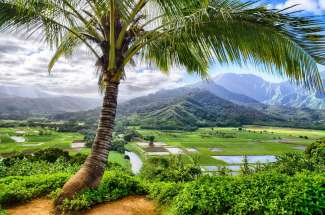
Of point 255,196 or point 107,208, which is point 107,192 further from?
point 255,196

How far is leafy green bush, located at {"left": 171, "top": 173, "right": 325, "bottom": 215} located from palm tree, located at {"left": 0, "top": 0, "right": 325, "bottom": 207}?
1439 mm

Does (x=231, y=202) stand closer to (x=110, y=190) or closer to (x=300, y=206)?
(x=300, y=206)

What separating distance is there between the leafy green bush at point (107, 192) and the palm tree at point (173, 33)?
6.7 inches

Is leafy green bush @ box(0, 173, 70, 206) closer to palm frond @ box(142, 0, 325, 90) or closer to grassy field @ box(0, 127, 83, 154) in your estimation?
palm frond @ box(142, 0, 325, 90)

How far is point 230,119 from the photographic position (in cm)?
11019

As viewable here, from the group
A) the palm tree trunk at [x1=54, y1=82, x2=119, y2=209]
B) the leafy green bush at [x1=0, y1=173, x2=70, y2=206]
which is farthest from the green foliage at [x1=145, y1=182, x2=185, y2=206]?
the leafy green bush at [x1=0, y1=173, x2=70, y2=206]

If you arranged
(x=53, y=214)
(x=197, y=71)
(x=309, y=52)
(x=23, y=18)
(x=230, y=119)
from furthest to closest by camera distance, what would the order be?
(x=230, y=119) < (x=197, y=71) < (x=23, y=18) < (x=53, y=214) < (x=309, y=52)

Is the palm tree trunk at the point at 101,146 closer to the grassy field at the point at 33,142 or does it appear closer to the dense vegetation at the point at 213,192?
the dense vegetation at the point at 213,192

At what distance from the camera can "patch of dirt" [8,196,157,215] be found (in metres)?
5.24

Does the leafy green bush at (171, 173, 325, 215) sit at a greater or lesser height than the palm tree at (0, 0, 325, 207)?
lesser

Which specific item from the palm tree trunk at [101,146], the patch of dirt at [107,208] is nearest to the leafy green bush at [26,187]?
the patch of dirt at [107,208]

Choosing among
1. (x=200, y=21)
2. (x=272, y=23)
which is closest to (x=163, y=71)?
(x=200, y=21)

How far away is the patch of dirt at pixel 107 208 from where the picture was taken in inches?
206

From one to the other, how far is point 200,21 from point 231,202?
273cm
